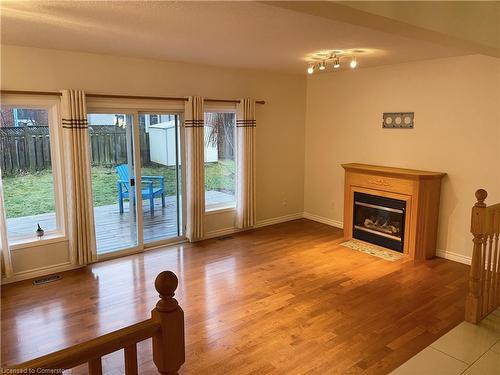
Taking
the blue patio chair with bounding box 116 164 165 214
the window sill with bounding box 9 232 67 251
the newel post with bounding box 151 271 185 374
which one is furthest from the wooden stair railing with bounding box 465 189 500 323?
the window sill with bounding box 9 232 67 251

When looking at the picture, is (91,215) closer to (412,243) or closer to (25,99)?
(25,99)

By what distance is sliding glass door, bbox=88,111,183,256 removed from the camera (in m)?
4.98

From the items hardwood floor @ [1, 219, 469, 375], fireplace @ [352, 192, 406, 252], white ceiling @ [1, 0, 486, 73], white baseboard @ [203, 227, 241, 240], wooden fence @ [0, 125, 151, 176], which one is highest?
white ceiling @ [1, 0, 486, 73]

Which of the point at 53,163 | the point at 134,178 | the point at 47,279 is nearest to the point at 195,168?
the point at 134,178

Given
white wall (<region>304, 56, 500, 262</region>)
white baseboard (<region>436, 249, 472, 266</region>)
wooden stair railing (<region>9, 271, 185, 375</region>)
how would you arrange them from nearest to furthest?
wooden stair railing (<region>9, 271, 185, 375</region>) < white wall (<region>304, 56, 500, 262</region>) < white baseboard (<region>436, 249, 472, 266</region>)

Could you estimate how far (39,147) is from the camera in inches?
177

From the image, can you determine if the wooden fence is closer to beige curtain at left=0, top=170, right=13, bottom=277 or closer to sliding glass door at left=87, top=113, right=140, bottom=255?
sliding glass door at left=87, top=113, right=140, bottom=255

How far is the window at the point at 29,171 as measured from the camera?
430cm

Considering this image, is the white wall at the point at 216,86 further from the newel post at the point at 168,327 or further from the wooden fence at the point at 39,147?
the newel post at the point at 168,327

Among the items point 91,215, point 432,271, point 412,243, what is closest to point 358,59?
point 412,243

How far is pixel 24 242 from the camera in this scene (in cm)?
441

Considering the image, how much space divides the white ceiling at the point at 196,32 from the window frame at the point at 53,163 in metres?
0.59

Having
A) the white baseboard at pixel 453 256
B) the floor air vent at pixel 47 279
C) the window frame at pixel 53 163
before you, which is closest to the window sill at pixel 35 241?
the window frame at pixel 53 163

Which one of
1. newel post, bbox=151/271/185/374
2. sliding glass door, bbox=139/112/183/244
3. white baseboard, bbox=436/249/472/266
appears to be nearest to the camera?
newel post, bbox=151/271/185/374
